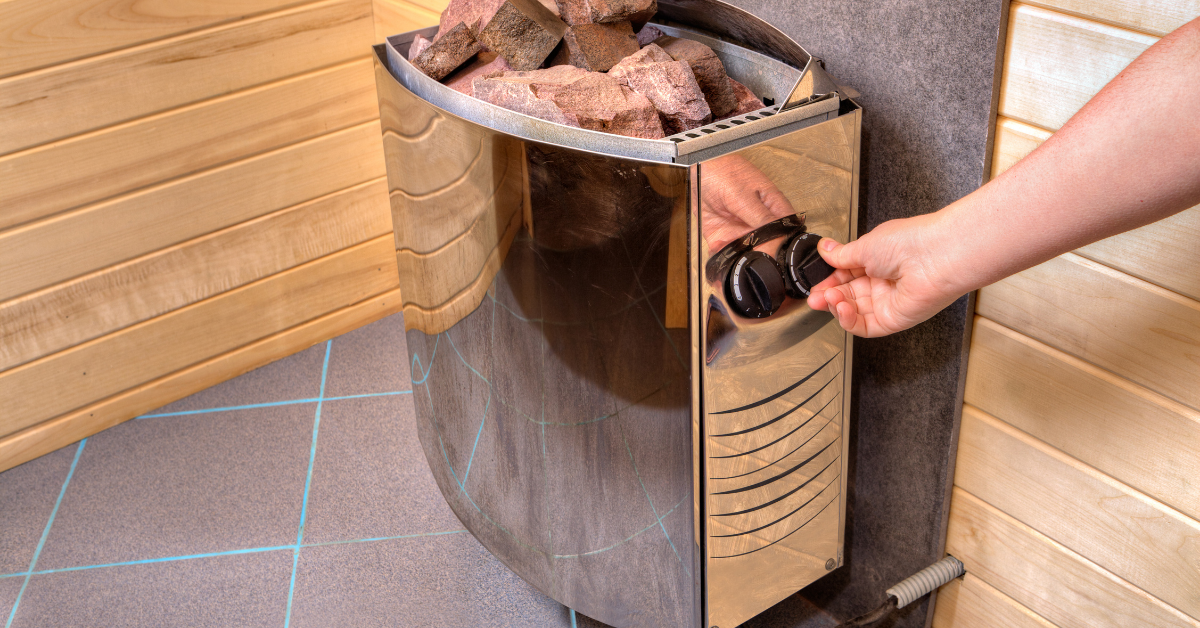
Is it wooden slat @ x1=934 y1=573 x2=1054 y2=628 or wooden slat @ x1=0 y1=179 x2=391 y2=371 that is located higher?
wooden slat @ x1=0 y1=179 x2=391 y2=371

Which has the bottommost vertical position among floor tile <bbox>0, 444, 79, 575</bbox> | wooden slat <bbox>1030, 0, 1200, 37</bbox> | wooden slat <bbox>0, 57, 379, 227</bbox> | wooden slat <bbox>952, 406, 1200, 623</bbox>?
floor tile <bbox>0, 444, 79, 575</bbox>

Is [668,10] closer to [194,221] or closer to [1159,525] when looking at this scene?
[1159,525]

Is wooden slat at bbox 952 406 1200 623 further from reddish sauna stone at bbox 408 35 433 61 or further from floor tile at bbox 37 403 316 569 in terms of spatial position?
floor tile at bbox 37 403 316 569

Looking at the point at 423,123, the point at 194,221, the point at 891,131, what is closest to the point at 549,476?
the point at 423,123

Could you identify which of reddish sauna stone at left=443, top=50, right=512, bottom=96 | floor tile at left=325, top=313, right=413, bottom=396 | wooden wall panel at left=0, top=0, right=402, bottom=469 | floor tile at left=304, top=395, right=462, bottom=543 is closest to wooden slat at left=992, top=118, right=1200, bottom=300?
reddish sauna stone at left=443, top=50, right=512, bottom=96

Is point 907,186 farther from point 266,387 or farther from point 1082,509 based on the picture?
point 266,387

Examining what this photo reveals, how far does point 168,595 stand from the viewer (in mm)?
1304

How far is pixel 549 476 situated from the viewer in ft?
3.07

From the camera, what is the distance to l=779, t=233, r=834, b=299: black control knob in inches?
30.6

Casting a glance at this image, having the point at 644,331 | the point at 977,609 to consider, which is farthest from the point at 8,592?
the point at 977,609

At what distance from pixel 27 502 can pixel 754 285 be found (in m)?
1.37

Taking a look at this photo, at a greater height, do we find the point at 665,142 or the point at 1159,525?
the point at 665,142

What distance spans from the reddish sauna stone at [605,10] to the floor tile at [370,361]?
0.95 meters

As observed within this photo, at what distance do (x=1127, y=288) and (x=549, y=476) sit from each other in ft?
1.87
